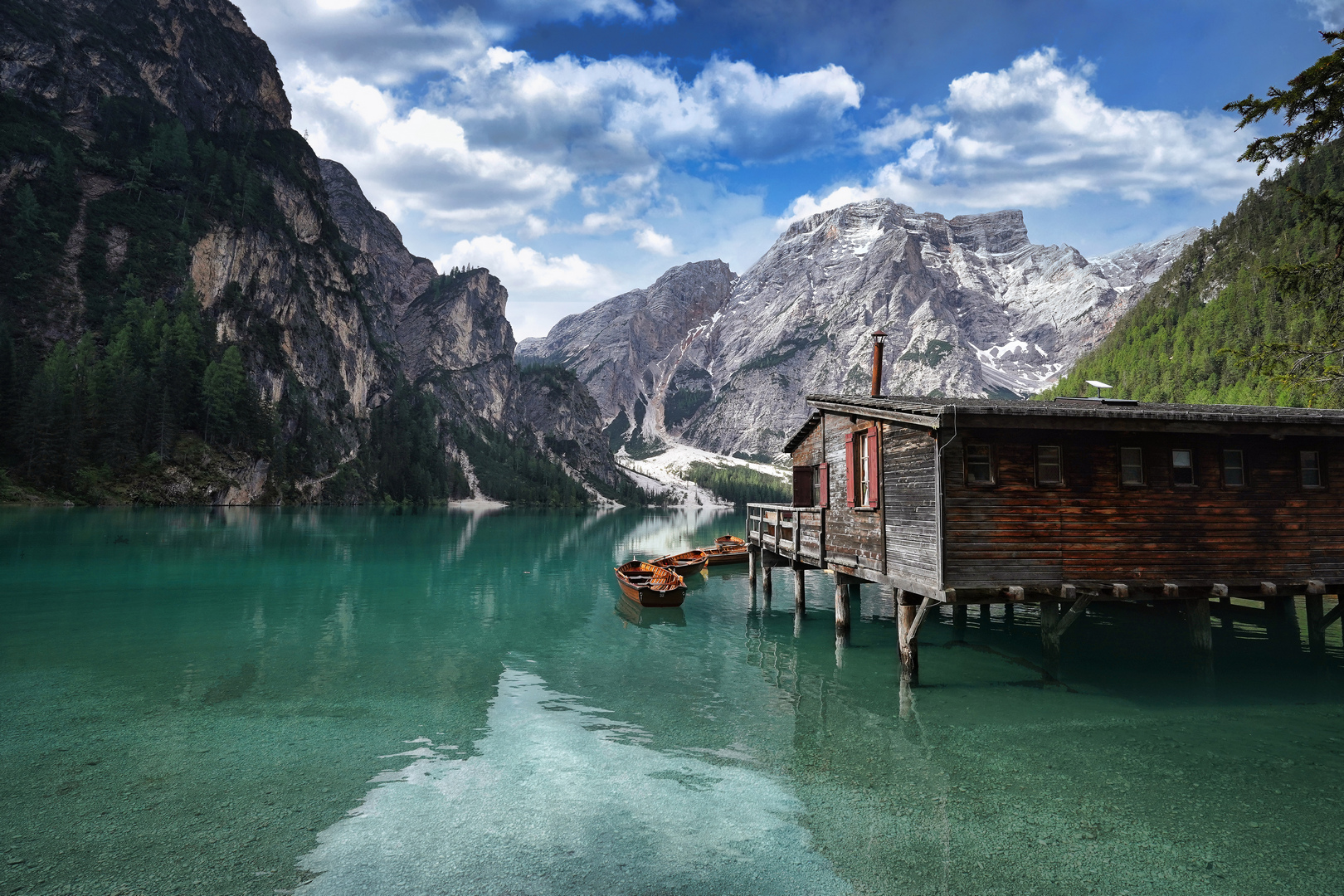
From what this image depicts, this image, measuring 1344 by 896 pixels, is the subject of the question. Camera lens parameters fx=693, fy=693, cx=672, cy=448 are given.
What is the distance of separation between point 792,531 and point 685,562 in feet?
61.2

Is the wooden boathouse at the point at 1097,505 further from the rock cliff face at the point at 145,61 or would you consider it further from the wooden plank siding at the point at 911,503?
the rock cliff face at the point at 145,61

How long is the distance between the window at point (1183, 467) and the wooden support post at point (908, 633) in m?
7.33

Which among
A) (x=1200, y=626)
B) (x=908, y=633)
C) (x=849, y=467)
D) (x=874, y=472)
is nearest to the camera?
(x=908, y=633)

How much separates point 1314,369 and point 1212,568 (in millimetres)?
6070

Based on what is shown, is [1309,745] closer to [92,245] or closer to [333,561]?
[333,561]

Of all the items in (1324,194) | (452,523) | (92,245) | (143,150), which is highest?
(143,150)

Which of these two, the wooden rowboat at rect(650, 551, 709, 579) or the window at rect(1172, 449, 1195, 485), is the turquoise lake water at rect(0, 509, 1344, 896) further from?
the wooden rowboat at rect(650, 551, 709, 579)

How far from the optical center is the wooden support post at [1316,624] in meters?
22.1

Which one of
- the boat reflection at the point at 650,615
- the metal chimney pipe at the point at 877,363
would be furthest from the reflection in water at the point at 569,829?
the metal chimney pipe at the point at 877,363

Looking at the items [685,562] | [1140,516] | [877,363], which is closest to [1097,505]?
[1140,516]

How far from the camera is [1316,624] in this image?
72.8 ft

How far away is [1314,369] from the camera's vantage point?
18594 mm

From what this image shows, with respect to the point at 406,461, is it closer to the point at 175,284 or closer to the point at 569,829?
the point at 175,284

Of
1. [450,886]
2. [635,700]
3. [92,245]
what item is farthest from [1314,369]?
[92,245]
